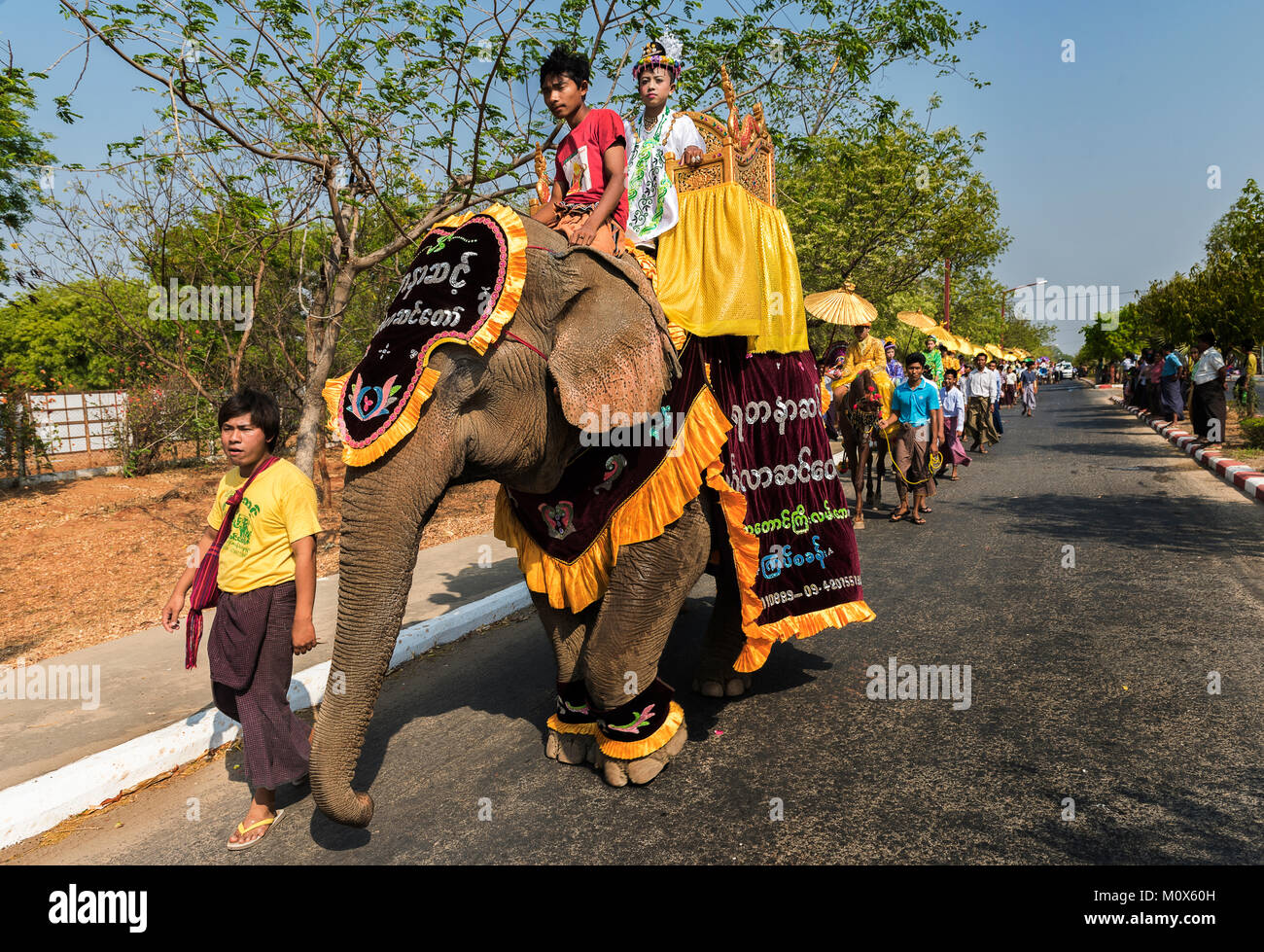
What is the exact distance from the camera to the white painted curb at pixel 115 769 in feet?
10.5

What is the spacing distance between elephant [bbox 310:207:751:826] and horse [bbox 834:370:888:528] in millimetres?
6097

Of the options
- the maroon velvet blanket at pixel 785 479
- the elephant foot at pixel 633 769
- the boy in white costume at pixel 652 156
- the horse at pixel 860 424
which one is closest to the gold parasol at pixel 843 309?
the horse at pixel 860 424

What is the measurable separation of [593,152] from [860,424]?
21.9 feet

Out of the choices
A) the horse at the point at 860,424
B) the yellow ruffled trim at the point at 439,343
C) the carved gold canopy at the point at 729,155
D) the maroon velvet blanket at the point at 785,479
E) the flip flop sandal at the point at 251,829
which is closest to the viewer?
the yellow ruffled trim at the point at 439,343

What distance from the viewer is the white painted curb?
3.19m

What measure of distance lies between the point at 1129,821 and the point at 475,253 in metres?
3.08

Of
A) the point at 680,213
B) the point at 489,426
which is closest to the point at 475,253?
the point at 489,426

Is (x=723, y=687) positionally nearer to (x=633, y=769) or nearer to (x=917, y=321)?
(x=633, y=769)

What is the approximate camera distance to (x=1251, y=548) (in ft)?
22.4

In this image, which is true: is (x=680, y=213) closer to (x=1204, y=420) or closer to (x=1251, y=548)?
(x=1251, y=548)

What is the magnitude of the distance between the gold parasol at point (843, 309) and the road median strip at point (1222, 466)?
4.97 m

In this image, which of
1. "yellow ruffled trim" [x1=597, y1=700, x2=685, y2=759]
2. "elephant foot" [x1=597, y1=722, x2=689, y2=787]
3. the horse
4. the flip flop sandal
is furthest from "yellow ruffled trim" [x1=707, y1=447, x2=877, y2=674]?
the horse

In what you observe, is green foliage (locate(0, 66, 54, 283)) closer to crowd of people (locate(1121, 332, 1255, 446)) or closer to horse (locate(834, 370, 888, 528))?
horse (locate(834, 370, 888, 528))

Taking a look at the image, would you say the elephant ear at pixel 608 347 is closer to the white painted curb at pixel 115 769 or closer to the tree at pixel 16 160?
the white painted curb at pixel 115 769
